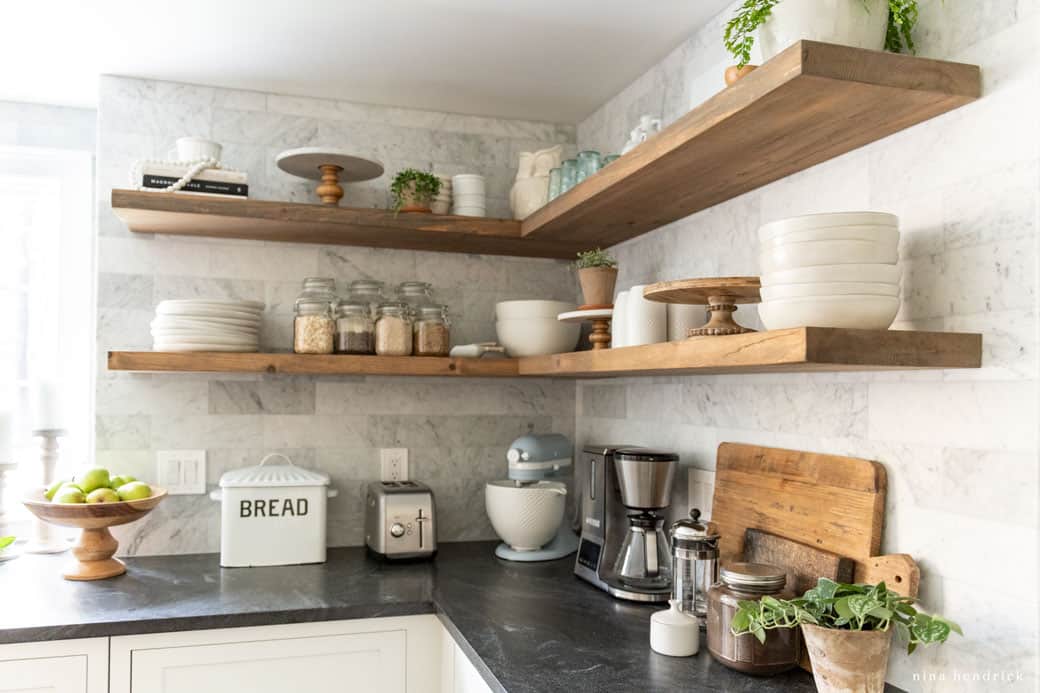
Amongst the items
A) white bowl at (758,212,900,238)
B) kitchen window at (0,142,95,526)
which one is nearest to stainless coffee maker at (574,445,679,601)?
white bowl at (758,212,900,238)

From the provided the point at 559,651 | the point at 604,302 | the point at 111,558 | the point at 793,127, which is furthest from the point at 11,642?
the point at 793,127

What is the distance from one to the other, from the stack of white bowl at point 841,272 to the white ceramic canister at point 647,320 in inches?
21.5

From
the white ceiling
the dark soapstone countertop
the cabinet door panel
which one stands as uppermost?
the white ceiling

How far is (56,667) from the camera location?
179 centimetres

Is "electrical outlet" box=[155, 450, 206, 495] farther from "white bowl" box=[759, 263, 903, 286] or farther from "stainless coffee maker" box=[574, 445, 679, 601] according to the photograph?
"white bowl" box=[759, 263, 903, 286]

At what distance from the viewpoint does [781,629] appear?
147 cm

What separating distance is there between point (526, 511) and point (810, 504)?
96 centimetres

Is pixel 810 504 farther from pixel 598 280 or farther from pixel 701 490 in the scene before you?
pixel 598 280

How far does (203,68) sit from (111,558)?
1.40 meters

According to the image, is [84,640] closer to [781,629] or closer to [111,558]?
[111,558]

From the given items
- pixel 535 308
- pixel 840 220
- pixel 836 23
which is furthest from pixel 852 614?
pixel 535 308

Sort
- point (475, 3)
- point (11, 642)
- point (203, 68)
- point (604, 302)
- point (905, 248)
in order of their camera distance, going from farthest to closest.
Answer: point (203, 68) → point (604, 302) → point (475, 3) → point (11, 642) → point (905, 248)

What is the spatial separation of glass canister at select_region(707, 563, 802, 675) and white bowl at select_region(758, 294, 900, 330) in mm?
505

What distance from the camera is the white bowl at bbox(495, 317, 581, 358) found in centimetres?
249
